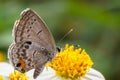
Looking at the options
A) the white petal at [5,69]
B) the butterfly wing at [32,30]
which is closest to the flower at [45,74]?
the white petal at [5,69]

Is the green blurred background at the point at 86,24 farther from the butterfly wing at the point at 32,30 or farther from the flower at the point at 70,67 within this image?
the butterfly wing at the point at 32,30

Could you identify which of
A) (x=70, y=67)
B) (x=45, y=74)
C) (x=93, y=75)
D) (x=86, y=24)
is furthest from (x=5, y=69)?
(x=86, y=24)

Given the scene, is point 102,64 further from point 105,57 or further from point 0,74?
point 0,74

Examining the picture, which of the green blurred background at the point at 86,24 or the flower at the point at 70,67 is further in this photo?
the green blurred background at the point at 86,24

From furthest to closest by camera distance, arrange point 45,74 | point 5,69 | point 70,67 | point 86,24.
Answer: point 86,24 < point 70,67 < point 45,74 < point 5,69

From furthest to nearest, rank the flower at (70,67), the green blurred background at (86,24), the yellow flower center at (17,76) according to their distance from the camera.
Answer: the green blurred background at (86,24)
the flower at (70,67)
the yellow flower center at (17,76)

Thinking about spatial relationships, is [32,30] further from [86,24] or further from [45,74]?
[86,24]

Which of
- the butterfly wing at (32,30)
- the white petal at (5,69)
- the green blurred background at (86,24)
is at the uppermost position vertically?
the green blurred background at (86,24)
